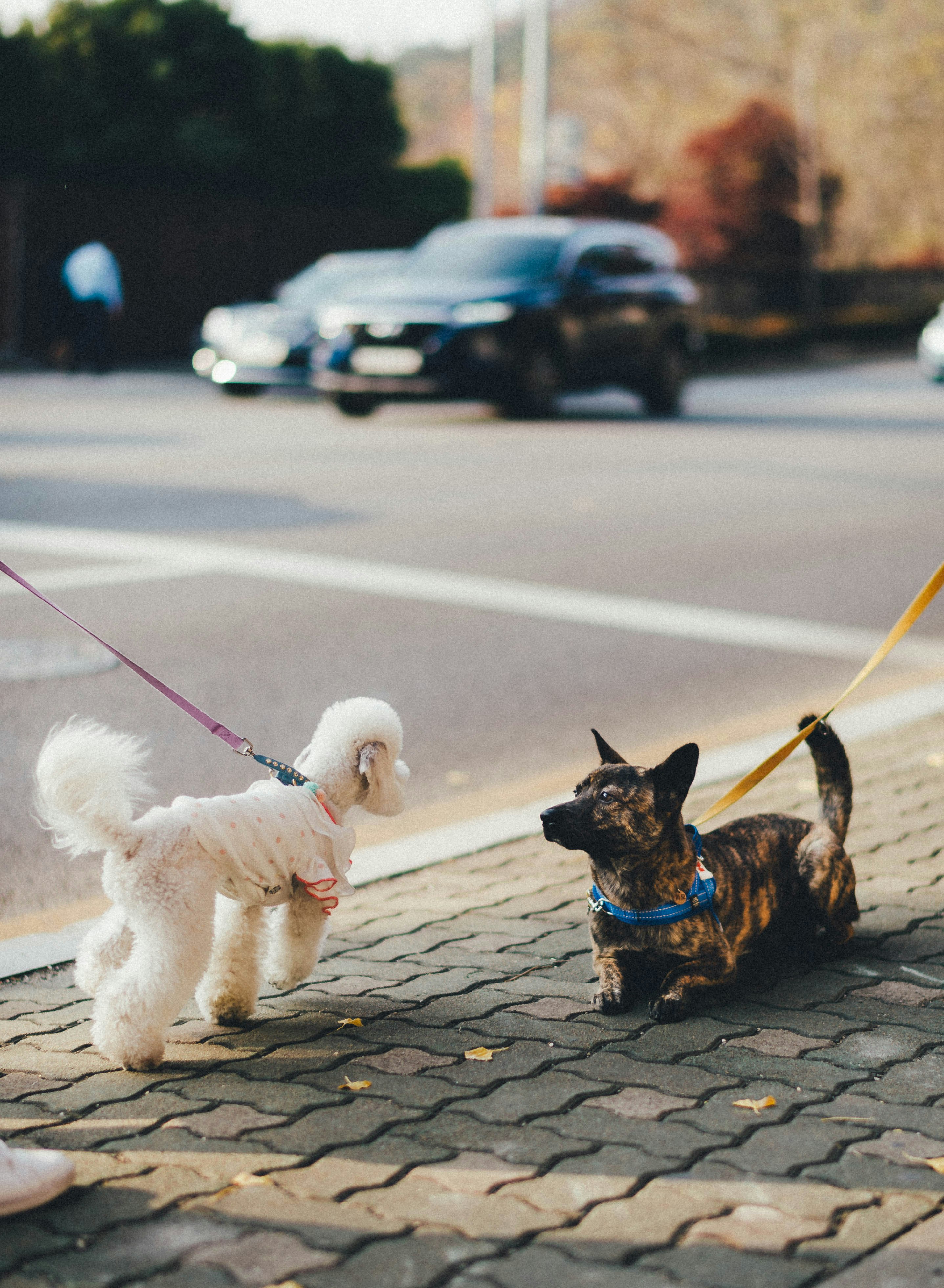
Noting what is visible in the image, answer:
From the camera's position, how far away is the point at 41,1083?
3.41 m

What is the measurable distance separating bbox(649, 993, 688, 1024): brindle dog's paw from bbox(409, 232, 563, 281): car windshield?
15.6 meters

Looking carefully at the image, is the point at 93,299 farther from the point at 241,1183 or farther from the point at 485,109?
the point at 241,1183

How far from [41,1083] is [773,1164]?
1.50 meters

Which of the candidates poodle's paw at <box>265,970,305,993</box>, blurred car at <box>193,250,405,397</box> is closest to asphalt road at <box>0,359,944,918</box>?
blurred car at <box>193,250,405,397</box>

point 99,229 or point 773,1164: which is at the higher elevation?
point 99,229

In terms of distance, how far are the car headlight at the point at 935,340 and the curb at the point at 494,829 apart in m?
20.8

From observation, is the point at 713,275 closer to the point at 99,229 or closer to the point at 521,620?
the point at 99,229

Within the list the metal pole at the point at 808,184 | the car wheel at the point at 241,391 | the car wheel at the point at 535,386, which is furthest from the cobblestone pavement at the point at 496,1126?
the metal pole at the point at 808,184

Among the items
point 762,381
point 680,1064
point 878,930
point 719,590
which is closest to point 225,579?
point 719,590

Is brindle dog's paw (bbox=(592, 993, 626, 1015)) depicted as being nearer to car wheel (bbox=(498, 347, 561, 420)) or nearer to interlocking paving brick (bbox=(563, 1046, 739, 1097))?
interlocking paving brick (bbox=(563, 1046, 739, 1097))

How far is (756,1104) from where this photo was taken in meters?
3.33

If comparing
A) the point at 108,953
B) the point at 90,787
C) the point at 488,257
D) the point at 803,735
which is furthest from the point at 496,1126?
the point at 488,257

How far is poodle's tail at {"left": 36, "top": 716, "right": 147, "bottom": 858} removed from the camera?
130 inches

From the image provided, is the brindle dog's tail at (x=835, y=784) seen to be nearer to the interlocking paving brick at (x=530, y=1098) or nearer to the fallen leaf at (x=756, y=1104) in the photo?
the fallen leaf at (x=756, y=1104)
